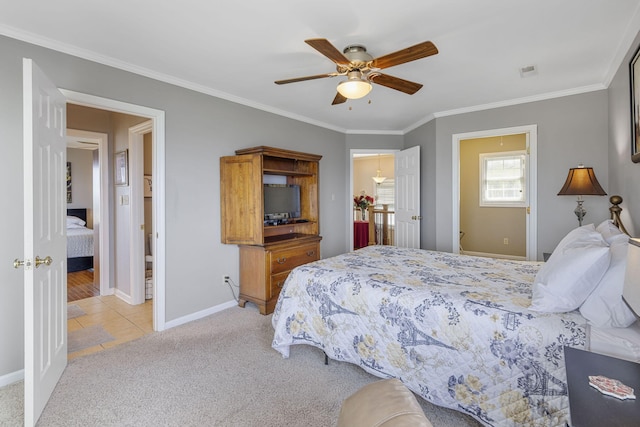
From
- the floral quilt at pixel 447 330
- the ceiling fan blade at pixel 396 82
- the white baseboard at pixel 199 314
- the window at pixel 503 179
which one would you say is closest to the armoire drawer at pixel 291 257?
the white baseboard at pixel 199 314

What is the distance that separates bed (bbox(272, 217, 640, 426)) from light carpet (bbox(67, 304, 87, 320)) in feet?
8.06

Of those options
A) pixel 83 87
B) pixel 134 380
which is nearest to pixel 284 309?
pixel 134 380

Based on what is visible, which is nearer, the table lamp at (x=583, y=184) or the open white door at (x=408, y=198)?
the table lamp at (x=583, y=184)

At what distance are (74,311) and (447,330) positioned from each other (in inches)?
155

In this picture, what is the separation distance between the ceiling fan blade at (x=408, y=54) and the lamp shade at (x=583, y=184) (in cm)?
219

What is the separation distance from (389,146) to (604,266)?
4152mm

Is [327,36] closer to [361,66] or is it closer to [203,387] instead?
[361,66]

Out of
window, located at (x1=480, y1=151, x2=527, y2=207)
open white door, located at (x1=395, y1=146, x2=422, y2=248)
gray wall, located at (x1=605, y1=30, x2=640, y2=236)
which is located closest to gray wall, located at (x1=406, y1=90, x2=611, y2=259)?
gray wall, located at (x1=605, y1=30, x2=640, y2=236)

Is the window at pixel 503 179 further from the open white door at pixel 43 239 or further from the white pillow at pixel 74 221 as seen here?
the white pillow at pixel 74 221

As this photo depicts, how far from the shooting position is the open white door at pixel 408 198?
4.70 metres

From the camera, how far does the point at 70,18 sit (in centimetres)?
209

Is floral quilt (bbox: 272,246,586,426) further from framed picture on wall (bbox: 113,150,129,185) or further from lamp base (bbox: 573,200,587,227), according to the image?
framed picture on wall (bbox: 113,150,129,185)

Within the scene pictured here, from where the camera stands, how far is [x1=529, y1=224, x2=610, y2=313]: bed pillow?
147 centimetres

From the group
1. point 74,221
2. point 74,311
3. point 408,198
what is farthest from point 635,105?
point 74,221
